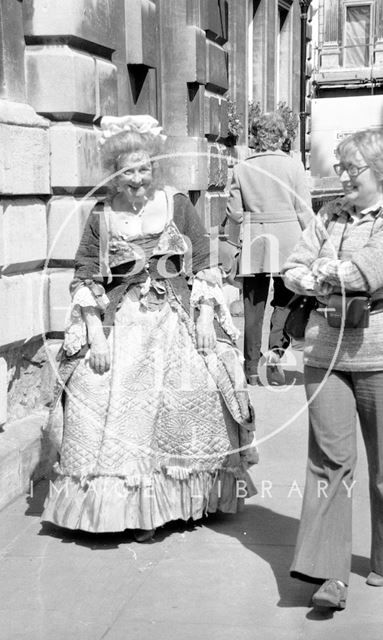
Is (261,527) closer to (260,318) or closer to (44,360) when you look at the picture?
(44,360)

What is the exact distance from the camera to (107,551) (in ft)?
15.3

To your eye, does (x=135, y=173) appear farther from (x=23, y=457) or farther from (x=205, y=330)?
(x=23, y=457)

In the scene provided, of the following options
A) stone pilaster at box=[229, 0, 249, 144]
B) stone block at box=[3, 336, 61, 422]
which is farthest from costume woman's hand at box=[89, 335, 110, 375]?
stone pilaster at box=[229, 0, 249, 144]

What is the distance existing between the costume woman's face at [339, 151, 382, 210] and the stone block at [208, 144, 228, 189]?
6761 millimetres

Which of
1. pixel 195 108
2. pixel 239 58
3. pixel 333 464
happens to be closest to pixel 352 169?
pixel 333 464

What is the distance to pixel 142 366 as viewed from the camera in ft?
15.6

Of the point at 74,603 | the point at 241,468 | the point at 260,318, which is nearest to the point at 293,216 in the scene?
the point at 260,318

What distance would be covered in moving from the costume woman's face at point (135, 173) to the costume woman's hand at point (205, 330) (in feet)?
1.98

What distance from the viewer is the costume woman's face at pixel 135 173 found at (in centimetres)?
467

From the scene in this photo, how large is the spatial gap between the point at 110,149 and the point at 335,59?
39229 millimetres

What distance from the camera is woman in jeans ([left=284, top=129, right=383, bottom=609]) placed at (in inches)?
150

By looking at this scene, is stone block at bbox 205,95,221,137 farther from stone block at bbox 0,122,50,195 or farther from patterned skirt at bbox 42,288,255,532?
patterned skirt at bbox 42,288,255,532

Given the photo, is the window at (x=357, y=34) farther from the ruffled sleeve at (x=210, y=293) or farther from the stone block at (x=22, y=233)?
the ruffled sleeve at (x=210, y=293)

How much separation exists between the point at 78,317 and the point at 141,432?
0.59 m
